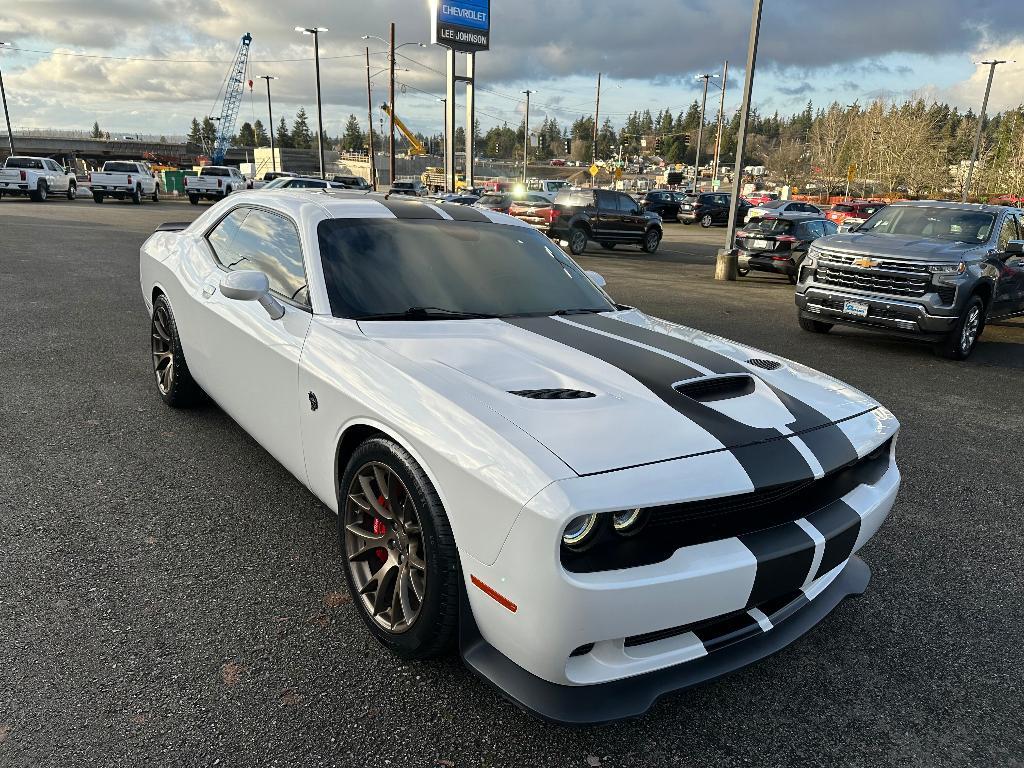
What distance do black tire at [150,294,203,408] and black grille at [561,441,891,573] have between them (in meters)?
3.56

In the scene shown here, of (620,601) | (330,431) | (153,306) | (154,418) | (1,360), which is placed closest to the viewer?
(620,601)

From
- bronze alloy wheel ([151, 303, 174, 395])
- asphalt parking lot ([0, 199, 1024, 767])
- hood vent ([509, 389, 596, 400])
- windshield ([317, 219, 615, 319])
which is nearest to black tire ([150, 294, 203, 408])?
bronze alloy wheel ([151, 303, 174, 395])

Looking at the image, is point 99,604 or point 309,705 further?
point 99,604

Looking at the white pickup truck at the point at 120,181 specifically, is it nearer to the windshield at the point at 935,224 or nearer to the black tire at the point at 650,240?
the black tire at the point at 650,240

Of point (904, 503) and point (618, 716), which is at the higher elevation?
point (618, 716)

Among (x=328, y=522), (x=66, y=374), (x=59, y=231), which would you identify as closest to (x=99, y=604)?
(x=328, y=522)

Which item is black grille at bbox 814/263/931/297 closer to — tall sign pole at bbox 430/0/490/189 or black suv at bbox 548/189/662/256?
black suv at bbox 548/189/662/256

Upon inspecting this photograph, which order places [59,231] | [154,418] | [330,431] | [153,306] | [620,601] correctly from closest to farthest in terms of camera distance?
1. [620,601]
2. [330,431]
3. [154,418]
4. [153,306]
5. [59,231]

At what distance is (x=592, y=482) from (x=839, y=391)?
148cm

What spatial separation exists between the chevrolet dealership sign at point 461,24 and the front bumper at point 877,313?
131 ft

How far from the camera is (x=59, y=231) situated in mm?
17922

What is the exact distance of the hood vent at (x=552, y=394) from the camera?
2.34 m

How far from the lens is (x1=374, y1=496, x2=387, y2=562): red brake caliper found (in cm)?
249

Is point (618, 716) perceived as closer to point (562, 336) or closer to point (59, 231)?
point (562, 336)
